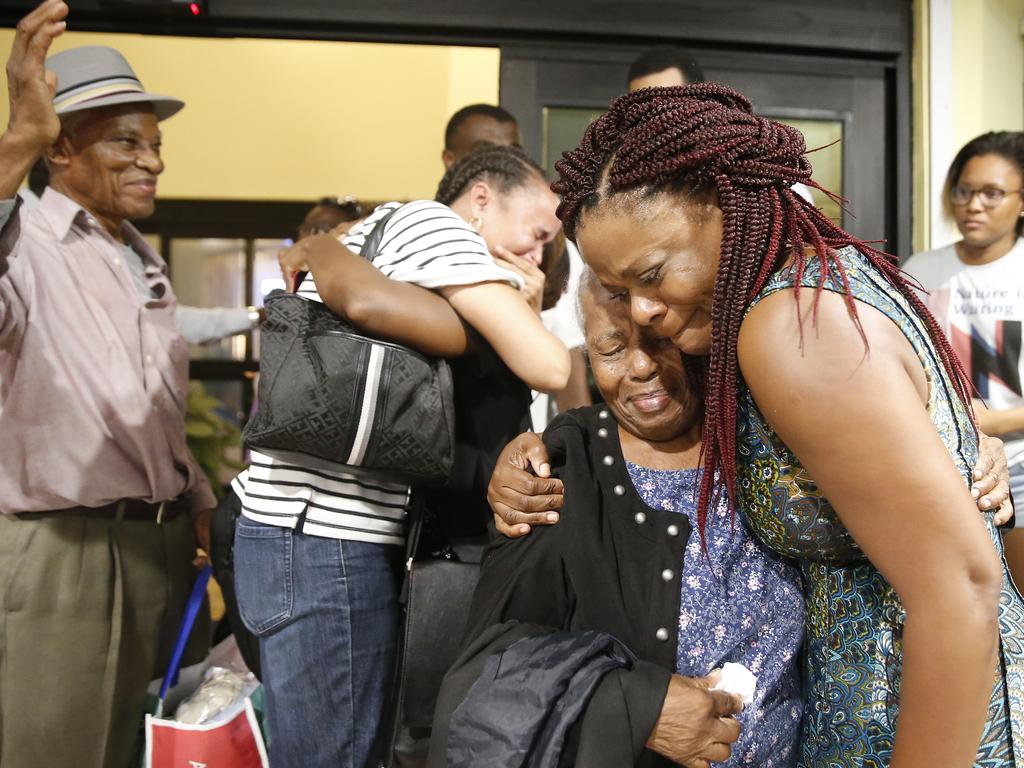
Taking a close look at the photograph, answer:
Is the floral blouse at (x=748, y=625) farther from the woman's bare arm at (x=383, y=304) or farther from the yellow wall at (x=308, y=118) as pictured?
the yellow wall at (x=308, y=118)

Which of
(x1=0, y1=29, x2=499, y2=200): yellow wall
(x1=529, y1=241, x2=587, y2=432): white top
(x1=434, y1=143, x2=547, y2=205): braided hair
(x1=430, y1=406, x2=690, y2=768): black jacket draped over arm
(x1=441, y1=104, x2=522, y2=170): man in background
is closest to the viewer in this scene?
(x1=430, y1=406, x2=690, y2=768): black jacket draped over arm

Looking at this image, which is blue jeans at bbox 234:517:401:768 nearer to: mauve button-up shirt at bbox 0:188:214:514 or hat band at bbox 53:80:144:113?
mauve button-up shirt at bbox 0:188:214:514

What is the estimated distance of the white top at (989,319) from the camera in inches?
120

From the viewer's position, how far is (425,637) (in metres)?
1.70

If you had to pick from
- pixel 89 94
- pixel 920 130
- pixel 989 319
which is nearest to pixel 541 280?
pixel 89 94

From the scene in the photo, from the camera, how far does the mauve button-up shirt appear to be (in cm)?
223

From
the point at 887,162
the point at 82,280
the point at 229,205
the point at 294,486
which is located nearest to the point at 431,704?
the point at 294,486

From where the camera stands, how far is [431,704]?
1673 mm

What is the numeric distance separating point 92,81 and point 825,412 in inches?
90.5

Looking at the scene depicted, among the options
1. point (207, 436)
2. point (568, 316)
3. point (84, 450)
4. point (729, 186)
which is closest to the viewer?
point (729, 186)

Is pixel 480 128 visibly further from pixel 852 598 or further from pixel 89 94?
pixel 852 598

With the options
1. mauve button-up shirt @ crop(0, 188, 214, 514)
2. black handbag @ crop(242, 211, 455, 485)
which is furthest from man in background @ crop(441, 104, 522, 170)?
black handbag @ crop(242, 211, 455, 485)

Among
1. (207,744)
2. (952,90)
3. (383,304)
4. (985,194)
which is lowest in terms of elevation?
(207,744)

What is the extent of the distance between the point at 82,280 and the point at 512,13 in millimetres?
2062
